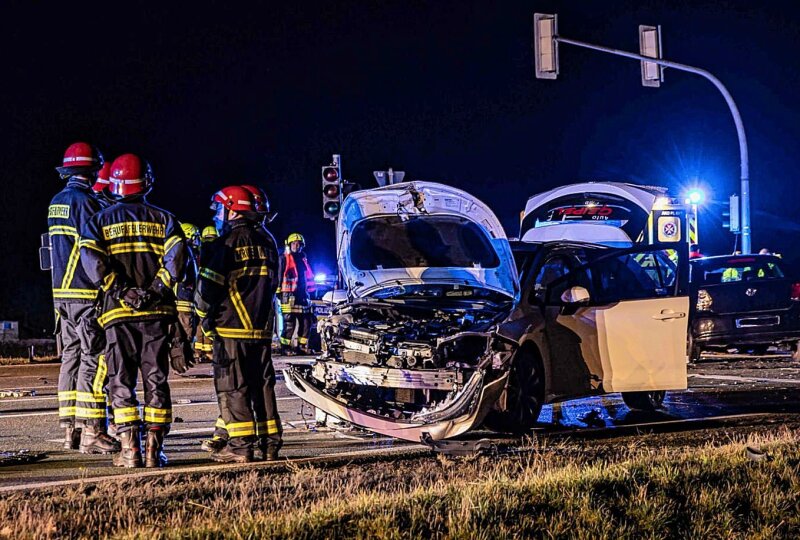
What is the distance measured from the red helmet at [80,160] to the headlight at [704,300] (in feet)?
30.7

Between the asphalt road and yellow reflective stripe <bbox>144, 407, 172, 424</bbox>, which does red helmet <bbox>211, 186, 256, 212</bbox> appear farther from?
the asphalt road

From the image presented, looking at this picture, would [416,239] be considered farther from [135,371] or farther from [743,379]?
[743,379]

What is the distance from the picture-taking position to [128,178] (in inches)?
308

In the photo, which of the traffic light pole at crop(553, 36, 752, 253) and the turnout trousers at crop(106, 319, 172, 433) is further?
the traffic light pole at crop(553, 36, 752, 253)

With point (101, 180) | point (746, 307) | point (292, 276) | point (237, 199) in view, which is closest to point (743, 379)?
point (746, 307)

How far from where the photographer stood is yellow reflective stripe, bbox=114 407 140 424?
25.1 ft

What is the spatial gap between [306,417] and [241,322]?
2627mm

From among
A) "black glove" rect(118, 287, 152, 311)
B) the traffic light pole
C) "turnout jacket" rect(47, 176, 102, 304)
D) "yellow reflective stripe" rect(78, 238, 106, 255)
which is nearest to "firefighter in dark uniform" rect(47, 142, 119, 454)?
"turnout jacket" rect(47, 176, 102, 304)

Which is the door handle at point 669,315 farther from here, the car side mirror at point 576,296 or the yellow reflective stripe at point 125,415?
the yellow reflective stripe at point 125,415

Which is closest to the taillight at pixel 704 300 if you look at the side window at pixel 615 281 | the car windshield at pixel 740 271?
the car windshield at pixel 740 271

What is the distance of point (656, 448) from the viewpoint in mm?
8305

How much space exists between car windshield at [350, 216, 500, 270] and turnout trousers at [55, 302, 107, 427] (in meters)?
2.67

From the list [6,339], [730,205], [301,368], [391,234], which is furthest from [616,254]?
[6,339]

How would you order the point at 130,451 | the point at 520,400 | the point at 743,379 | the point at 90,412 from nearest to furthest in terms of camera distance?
the point at 130,451 < the point at 90,412 < the point at 520,400 < the point at 743,379
